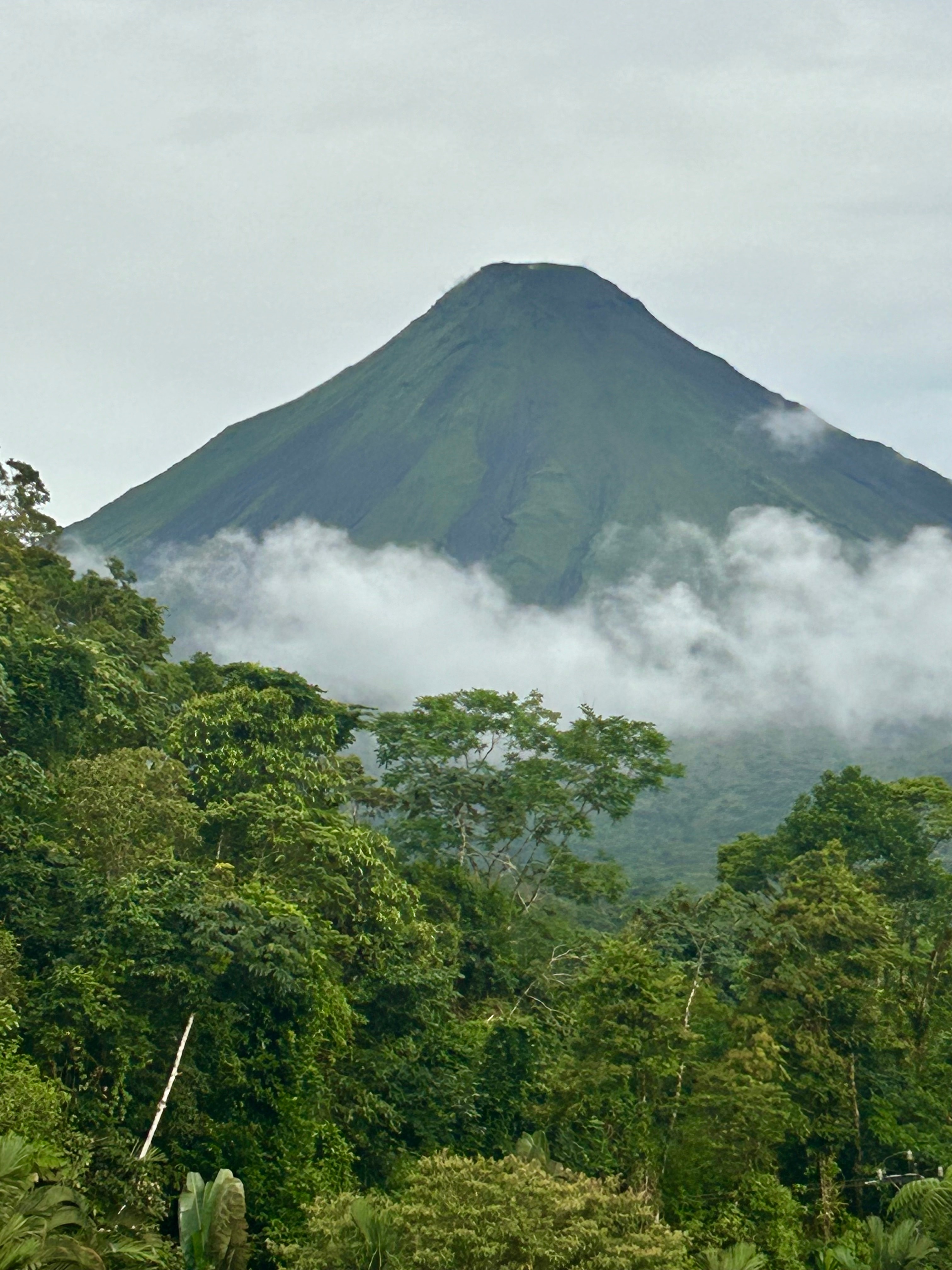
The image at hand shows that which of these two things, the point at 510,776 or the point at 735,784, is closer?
the point at 510,776

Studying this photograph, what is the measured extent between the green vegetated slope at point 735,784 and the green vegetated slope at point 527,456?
25429 mm

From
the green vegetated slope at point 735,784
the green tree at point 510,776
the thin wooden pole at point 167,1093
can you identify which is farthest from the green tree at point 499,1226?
the green vegetated slope at point 735,784

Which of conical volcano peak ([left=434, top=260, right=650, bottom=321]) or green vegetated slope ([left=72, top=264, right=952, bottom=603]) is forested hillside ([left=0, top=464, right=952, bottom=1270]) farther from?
conical volcano peak ([left=434, top=260, right=650, bottom=321])

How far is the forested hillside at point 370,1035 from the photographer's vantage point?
1448 cm

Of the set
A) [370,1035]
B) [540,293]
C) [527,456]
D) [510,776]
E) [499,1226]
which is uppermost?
[540,293]

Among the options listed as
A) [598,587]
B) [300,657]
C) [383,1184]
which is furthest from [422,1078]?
[300,657]

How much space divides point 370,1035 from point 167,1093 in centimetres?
590

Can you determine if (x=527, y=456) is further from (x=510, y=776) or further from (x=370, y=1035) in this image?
(x=370, y=1035)

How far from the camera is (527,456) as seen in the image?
147m

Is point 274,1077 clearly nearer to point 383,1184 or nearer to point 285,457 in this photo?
point 383,1184

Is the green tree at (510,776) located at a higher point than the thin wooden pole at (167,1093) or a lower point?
higher

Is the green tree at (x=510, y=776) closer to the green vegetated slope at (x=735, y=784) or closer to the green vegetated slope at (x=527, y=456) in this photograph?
the green vegetated slope at (x=735, y=784)

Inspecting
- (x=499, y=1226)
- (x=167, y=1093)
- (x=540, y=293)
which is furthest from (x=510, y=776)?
(x=540, y=293)

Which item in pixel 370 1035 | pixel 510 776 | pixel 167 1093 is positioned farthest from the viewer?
pixel 510 776
